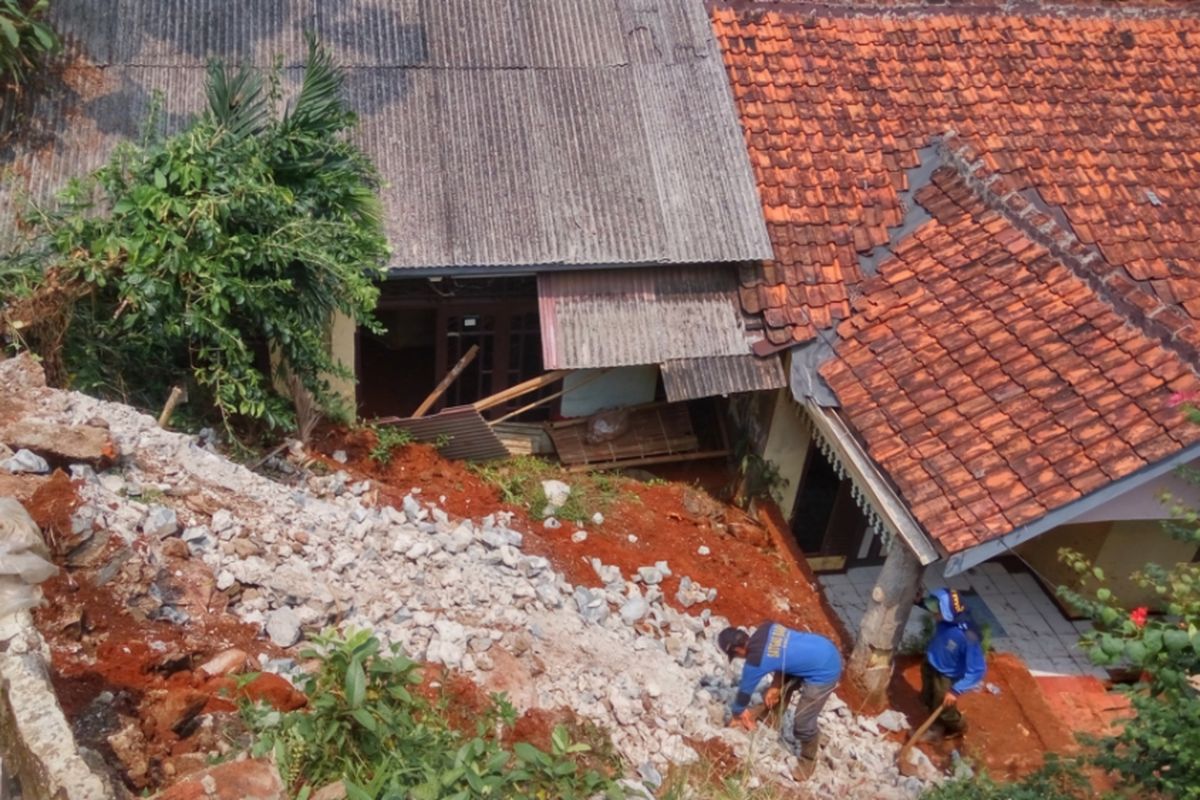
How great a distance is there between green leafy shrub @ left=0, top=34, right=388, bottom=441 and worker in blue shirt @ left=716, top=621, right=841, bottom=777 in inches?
155

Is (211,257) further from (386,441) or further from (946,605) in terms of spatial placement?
(946,605)

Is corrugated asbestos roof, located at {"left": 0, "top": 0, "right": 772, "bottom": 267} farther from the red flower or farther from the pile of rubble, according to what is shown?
the red flower

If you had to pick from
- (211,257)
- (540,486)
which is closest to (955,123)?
(540,486)

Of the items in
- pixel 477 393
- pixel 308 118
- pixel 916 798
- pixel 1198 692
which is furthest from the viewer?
pixel 477 393

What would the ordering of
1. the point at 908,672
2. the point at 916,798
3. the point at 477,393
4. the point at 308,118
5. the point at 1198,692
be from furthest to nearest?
the point at 477,393, the point at 908,672, the point at 308,118, the point at 916,798, the point at 1198,692

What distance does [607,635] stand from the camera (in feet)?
25.9

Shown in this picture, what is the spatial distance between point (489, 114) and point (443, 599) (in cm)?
480

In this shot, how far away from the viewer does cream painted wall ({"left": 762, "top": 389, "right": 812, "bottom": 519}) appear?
10017 millimetres

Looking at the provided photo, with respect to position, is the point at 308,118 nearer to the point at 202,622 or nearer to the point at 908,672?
the point at 202,622

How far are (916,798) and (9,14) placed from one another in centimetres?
979

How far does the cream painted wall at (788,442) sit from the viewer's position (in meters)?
10.0

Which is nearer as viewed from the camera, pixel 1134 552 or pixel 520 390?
pixel 1134 552

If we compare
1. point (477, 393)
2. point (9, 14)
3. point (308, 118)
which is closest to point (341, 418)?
point (477, 393)

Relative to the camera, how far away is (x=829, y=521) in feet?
34.7
